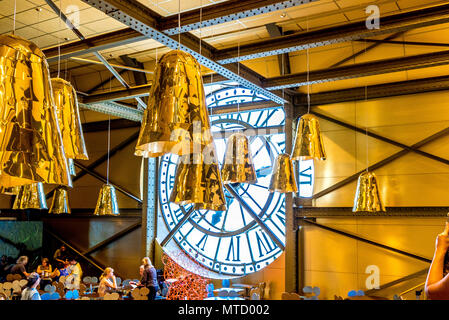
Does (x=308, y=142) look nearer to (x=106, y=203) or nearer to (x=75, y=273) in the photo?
(x=106, y=203)

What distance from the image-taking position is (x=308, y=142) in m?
5.24

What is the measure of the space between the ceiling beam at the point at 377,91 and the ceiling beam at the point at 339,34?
2999 millimetres

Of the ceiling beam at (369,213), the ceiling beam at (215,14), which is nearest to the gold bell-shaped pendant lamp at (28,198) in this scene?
the ceiling beam at (215,14)

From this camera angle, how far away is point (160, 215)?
1255 centimetres

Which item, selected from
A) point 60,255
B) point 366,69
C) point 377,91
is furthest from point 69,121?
point 60,255

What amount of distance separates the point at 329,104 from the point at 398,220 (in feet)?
9.46

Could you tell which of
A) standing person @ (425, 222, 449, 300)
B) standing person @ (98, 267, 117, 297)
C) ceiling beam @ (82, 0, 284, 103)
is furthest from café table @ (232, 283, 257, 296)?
standing person @ (425, 222, 449, 300)

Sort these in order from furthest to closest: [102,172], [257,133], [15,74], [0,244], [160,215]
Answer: [0,244] → [102,172] → [160,215] → [257,133] → [15,74]

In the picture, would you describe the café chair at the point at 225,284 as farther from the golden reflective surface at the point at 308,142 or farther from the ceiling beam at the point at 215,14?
the ceiling beam at the point at 215,14

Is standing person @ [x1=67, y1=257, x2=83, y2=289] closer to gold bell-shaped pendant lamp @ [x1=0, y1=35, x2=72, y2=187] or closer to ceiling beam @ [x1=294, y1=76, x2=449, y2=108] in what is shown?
ceiling beam @ [x1=294, y1=76, x2=449, y2=108]

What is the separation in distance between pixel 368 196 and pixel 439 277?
5969mm

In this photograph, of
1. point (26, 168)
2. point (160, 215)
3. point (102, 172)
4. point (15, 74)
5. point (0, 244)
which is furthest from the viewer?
point (0, 244)
